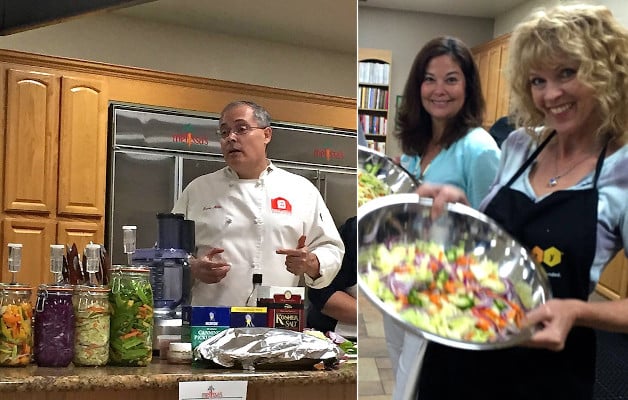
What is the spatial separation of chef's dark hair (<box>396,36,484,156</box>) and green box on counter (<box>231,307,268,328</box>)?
2.10 feet

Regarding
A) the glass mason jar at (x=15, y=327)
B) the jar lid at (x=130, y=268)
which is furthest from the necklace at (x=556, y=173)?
the glass mason jar at (x=15, y=327)

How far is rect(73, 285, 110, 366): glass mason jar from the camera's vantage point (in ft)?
5.48

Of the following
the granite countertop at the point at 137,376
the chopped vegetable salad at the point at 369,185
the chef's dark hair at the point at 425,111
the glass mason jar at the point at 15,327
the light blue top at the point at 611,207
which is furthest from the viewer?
the glass mason jar at the point at 15,327

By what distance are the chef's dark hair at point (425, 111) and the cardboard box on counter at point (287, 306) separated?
0.58 meters

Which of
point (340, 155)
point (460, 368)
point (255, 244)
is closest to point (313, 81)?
point (340, 155)

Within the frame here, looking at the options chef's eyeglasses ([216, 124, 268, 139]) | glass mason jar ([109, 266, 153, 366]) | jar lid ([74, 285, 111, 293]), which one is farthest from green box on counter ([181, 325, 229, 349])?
chef's eyeglasses ([216, 124, 268, 139])

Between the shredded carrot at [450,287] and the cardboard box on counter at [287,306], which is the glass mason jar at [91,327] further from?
the shredded carrot at [450,287]

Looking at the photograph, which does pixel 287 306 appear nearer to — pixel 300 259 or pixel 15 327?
pixel 300 259

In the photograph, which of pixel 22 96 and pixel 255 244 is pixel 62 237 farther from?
pixel 255 244

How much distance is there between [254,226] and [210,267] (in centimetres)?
14

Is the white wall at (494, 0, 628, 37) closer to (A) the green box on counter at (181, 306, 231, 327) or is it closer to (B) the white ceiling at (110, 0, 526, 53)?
(B) the white ceiling at (110, 0, 526, 53)

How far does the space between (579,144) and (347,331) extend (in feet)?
2.40

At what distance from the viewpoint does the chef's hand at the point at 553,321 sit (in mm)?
1048

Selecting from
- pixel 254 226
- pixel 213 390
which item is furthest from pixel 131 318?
pixel 254 226
